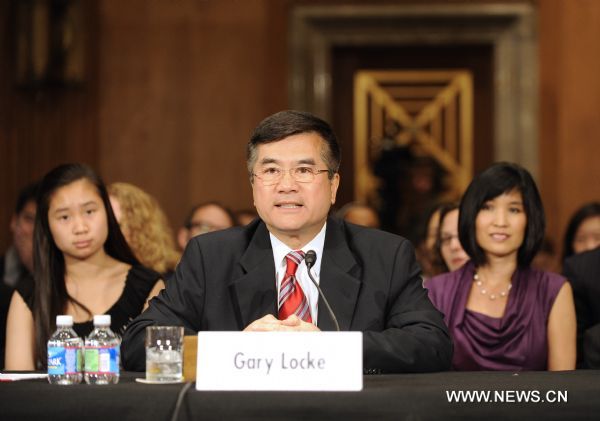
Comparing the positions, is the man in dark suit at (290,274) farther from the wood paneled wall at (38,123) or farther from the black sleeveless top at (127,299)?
the wood paneled wall at (38,123)

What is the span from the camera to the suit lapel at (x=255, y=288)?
10.7 ft

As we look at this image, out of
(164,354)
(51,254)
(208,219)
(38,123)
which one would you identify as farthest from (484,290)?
(38,123)

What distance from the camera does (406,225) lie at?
8523mm

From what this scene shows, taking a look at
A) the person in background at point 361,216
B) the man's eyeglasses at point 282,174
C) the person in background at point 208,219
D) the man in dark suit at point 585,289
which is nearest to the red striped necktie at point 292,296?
the man's eyeglasses at point 282,174

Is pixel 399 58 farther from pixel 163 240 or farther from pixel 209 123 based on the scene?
pixel 163 240

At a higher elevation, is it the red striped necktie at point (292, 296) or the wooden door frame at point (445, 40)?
the wooden door frame at point (445, 40)

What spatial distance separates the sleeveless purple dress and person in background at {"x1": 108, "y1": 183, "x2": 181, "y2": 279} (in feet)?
5.09

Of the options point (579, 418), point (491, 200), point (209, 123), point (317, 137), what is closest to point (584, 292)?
point (491, 200)

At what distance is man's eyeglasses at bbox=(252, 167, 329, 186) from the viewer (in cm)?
330

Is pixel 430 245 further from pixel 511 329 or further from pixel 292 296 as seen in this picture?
pixel 292 296

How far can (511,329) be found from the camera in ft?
13.3

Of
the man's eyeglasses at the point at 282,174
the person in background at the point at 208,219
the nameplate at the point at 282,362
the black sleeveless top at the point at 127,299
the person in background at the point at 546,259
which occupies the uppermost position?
the man's eyeglasses at the point at 282,174

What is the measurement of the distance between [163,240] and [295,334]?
2726 mm

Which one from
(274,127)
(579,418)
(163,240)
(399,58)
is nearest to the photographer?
(579,418)
